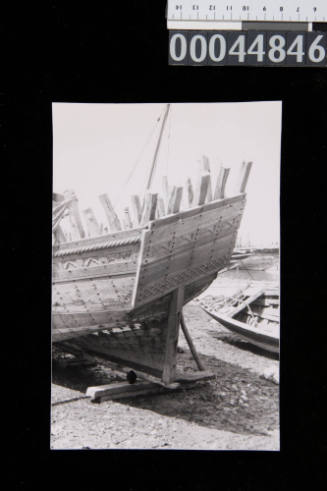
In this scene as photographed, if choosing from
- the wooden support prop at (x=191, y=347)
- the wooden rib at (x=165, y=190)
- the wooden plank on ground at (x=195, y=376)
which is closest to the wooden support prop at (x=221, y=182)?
the wooden rib at (x=165, y=190)

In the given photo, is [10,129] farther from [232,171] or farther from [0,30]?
[232,171]

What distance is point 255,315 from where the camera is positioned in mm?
1615

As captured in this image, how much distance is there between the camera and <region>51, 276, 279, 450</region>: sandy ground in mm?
1609

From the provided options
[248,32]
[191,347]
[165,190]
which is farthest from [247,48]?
[191,347]

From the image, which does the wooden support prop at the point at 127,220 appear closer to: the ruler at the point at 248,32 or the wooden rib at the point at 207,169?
the wooden rib at the point at 207,169

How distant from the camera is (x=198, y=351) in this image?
1651 millimetres

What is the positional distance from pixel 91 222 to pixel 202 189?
0.99 feet

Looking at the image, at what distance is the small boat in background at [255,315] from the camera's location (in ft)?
5.29

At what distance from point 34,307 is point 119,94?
1.95ft

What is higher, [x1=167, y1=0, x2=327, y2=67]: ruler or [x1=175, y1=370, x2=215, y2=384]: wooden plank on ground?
[x1=167, y1=0, x2=327, y2=67]: ruler

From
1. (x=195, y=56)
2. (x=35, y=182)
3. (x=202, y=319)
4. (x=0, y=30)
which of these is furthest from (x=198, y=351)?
(x=0, y=30)

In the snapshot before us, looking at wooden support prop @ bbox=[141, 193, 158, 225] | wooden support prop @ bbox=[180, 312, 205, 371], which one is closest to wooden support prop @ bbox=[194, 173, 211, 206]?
wooden support prop @ bbox=[141, 193, 158, 225]

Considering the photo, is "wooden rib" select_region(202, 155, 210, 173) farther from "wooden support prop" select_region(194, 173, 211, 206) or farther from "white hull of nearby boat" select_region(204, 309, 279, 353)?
"white hull of nearby boat" select_region(204, 309, 279, 353)

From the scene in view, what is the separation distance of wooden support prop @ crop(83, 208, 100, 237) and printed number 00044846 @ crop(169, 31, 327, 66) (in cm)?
43
